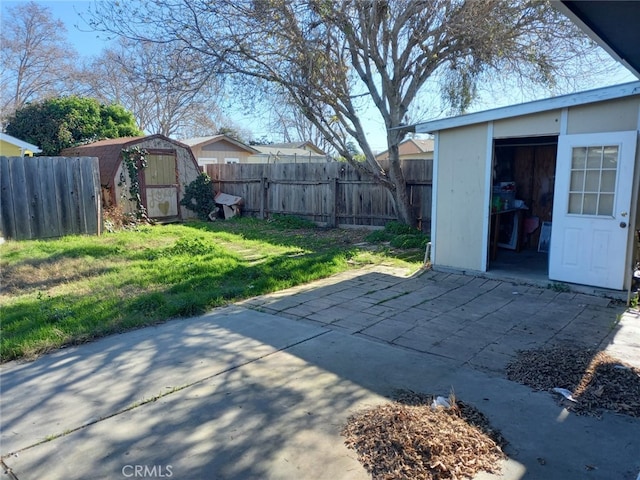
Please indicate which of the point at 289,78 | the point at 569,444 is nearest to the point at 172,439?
the point at 569,444

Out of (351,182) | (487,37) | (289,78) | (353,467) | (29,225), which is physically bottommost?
(353,467)

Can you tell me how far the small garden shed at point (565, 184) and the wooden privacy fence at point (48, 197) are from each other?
7662 mm

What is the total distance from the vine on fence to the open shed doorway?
383 inches

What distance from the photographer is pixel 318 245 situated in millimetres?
9945

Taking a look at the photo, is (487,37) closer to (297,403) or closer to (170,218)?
(297,403)

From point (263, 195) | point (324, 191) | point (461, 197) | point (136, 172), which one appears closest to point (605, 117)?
point (461, 197)

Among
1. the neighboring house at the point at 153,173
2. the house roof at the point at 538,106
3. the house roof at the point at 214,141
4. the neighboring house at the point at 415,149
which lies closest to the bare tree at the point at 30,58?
the house roof at the point at 214,141

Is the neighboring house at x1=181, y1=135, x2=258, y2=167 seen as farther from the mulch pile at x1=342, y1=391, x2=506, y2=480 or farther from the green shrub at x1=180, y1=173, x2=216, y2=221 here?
the mulch pile at x1=342, y1=391, x2=506, y2=480

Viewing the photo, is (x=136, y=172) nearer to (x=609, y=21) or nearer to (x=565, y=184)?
(x=565, y=184)

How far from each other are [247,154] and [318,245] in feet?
53.2

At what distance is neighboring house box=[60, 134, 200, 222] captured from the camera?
41.7 ft

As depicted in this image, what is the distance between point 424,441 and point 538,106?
5215 mm

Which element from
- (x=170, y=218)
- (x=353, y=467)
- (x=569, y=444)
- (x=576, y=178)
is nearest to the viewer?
(x=353, y=467)

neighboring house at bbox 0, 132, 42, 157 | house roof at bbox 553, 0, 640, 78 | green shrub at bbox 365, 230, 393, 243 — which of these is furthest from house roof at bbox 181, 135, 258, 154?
house roof at bbox 553, 0, 640, 78
